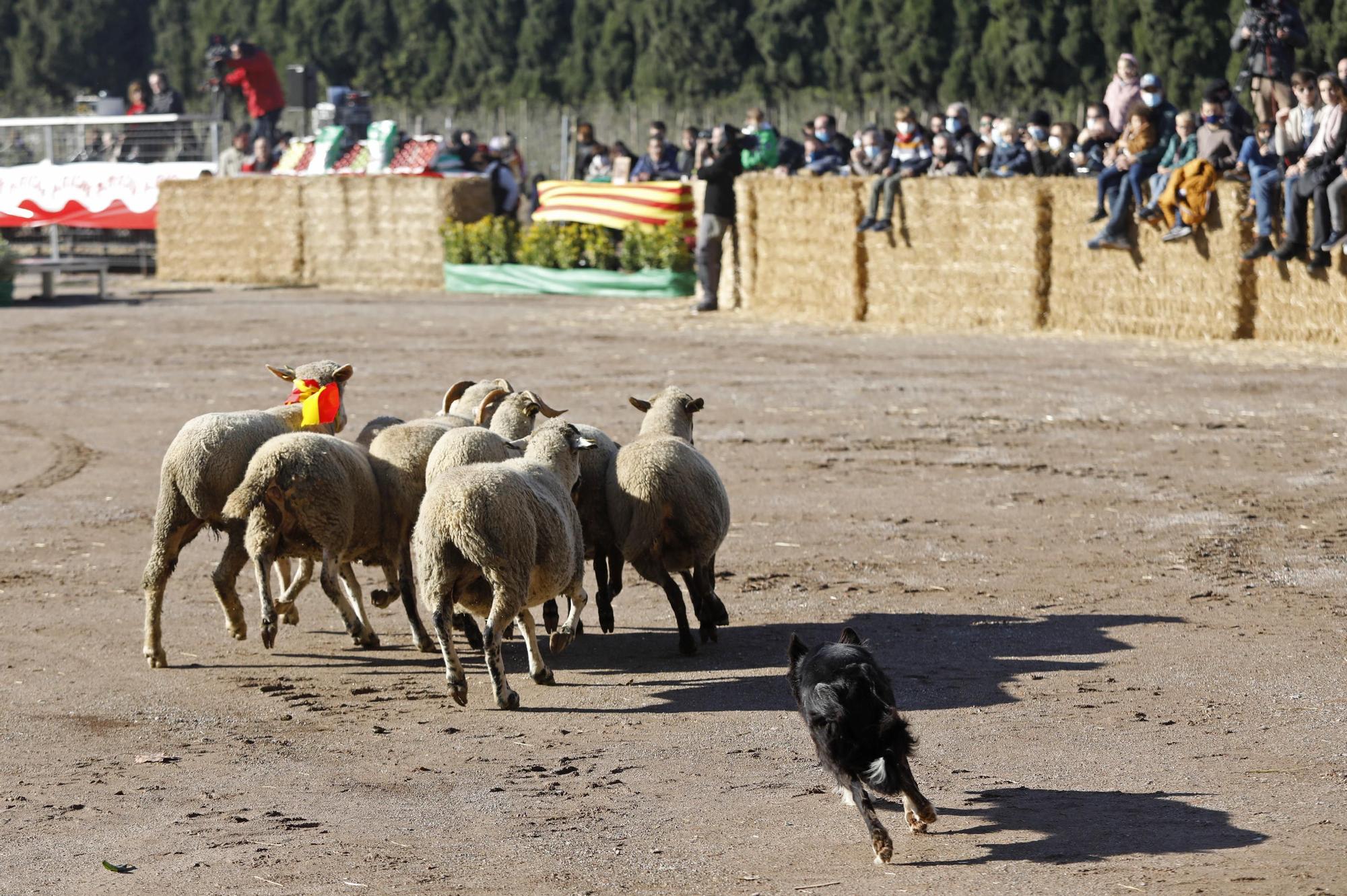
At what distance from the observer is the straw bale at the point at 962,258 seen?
782 inches

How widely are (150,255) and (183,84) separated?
28.9m

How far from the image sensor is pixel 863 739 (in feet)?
17.6

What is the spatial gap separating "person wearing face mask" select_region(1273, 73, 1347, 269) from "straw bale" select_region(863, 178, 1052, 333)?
10.3 feet

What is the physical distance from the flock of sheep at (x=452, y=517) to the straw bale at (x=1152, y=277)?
11.2 m

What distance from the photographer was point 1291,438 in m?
12.6

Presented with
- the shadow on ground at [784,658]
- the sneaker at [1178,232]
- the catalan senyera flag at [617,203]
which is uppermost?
the catalan senyera flag at [617,203]

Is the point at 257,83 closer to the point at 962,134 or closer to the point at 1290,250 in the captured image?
the point at 962,134

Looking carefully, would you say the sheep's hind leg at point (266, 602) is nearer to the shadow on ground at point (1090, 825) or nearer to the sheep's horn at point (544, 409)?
the sheep's horn at point (544, 409)

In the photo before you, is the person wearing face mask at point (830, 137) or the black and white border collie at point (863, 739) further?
the person wearing face mask at point (830, 137)

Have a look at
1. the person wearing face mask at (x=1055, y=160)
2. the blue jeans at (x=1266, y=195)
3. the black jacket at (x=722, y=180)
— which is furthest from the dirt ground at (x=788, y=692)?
the black jacket at (x=722, y=180)

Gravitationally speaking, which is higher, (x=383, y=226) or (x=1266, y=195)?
(x=1266, y=195)

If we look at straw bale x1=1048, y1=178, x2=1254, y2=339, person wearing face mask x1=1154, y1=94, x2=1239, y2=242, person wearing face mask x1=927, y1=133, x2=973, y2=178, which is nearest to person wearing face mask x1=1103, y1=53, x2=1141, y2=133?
straw bale x1=1048, y1=178, x2=1254, y2=339

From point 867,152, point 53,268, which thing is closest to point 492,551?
point 867,152

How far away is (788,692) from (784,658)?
50cm
